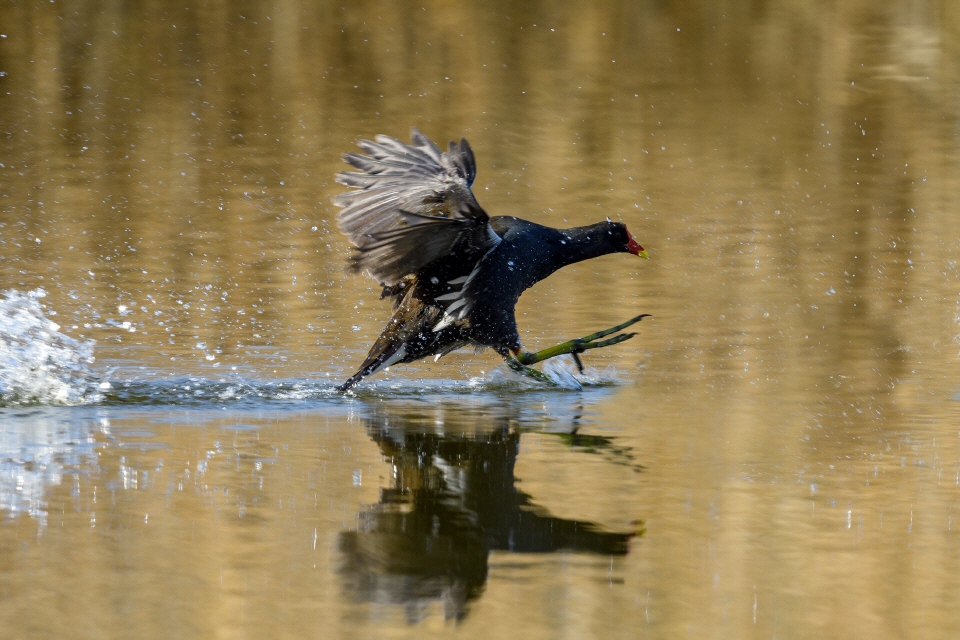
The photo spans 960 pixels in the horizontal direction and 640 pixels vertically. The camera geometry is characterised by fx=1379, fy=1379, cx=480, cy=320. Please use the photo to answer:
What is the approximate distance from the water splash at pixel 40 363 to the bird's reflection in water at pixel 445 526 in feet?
3.83

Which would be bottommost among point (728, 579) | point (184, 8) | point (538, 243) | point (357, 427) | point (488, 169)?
point (728, 579)

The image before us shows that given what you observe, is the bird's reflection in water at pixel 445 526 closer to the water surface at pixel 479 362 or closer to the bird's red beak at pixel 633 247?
the water surface at pixel 479 362

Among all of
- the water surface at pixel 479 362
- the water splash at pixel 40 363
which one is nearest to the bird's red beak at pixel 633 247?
the water surface at pixel 479 362

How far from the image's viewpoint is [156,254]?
7398 millimetres

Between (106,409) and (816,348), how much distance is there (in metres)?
2.90

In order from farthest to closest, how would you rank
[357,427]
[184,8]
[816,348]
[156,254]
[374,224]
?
[184,8]
[156,254]
[816,348]
[374,224]
[357,427]

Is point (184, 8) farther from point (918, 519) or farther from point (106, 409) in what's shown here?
point (918, 519)

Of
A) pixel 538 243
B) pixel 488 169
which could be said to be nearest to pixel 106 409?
pixel 538 243

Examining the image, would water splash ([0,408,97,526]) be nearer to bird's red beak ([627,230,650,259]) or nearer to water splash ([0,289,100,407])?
water splash ([0,289,100,407])

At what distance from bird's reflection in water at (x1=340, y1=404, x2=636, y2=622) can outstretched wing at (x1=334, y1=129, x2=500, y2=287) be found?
64 centimetres

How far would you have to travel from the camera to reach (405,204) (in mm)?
4965

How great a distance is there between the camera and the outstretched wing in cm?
477

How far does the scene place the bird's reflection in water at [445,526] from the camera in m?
2.98

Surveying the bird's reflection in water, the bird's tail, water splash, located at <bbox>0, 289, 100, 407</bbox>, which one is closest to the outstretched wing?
the bird's tail
